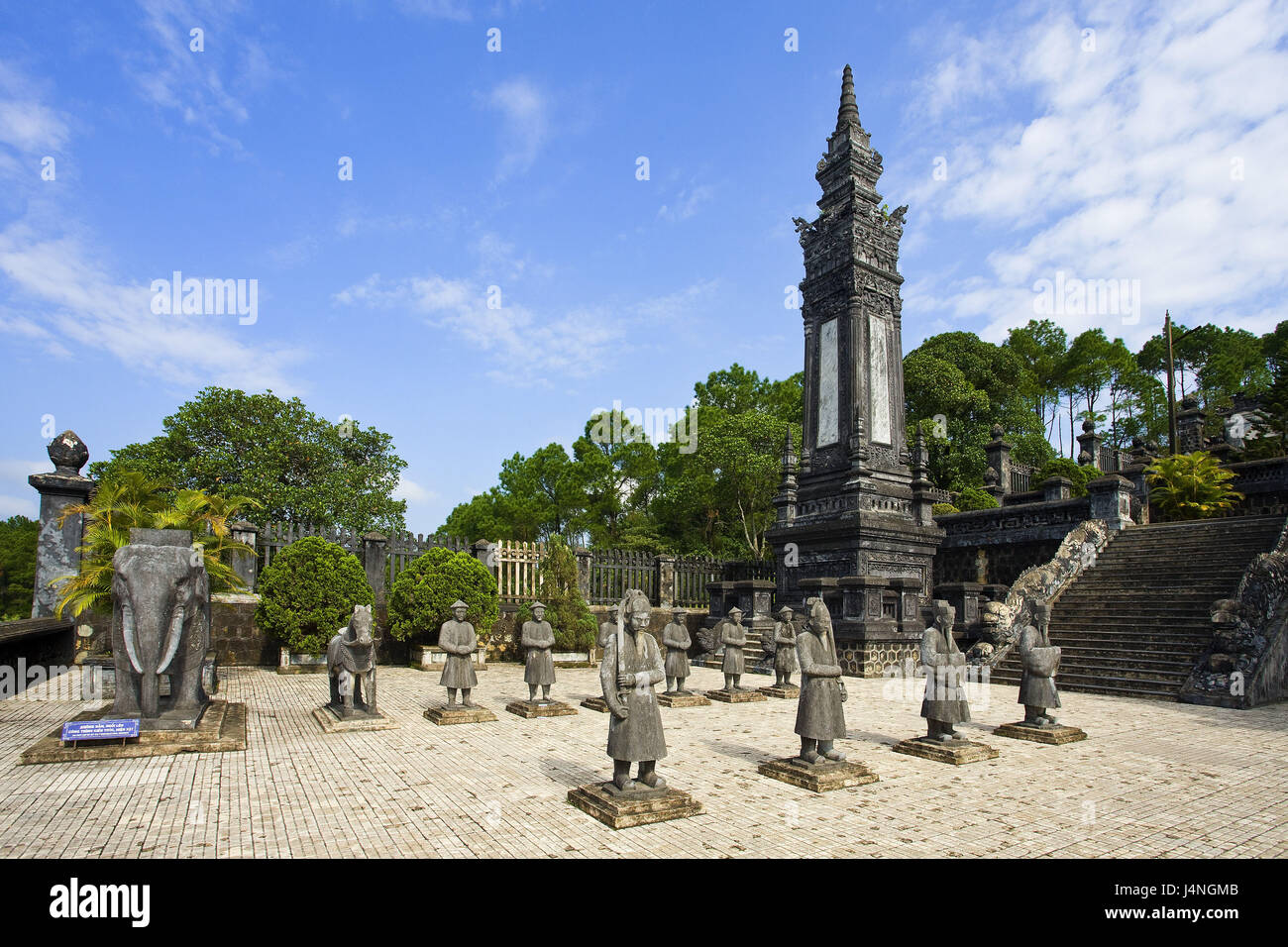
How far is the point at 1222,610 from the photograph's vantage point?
11586mm

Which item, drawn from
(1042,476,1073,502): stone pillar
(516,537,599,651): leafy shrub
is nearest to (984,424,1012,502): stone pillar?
(1042,476,1073,502): stone pillar

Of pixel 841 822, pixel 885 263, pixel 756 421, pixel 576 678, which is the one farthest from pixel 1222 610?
pixel 756 421

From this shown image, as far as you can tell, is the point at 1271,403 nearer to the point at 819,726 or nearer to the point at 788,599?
the point at 788,599

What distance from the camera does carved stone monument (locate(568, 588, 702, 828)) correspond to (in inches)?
218

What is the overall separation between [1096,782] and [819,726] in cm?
259

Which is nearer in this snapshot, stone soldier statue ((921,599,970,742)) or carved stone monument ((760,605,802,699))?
stone soldier statue ((921,599,970,742))

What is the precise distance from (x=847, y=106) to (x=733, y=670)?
58.0 ft

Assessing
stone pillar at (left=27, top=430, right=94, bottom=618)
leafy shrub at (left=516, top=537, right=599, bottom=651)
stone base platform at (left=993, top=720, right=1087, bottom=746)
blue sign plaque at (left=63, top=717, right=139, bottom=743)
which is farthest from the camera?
leafy shrub at (left=516, top=537, right=599, bottom=651)

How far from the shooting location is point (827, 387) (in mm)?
20625

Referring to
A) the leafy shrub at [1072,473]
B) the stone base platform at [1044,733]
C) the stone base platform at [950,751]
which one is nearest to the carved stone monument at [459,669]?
the stone base platform at [950,751]

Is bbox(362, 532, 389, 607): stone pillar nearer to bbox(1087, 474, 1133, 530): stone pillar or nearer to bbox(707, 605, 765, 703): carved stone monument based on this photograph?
bbox(707, 605, 765, 703): carved stone monument

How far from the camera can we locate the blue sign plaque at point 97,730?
688 cm

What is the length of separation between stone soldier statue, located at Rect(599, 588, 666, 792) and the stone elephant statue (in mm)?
5155

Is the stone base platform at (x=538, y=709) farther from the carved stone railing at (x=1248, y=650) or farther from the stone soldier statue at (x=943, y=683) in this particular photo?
the carved stone railing at (x=1248, y=650)
